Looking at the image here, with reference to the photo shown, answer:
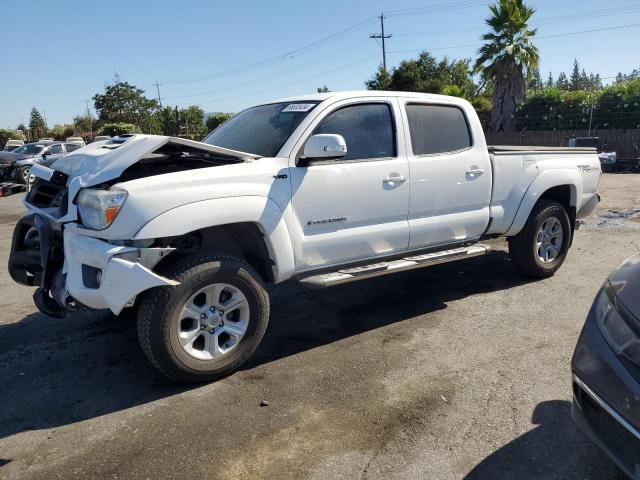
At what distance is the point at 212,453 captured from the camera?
286 cm

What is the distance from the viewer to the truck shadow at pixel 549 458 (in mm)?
2596

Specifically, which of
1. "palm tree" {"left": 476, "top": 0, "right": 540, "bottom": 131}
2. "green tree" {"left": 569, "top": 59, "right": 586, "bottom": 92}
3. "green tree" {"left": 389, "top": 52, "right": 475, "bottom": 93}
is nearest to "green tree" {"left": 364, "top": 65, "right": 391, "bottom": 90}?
"green tree" {"left": 389, "top": 52, "right": 475, "bottom": 93}

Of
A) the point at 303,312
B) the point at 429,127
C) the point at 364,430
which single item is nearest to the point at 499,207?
the point at 429,127

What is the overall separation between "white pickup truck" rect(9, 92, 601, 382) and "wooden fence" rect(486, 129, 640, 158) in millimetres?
15107

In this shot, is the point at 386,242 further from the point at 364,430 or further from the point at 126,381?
the point at 126,381

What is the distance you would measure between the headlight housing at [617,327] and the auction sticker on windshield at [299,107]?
105 inches

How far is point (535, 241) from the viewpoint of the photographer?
5.54m

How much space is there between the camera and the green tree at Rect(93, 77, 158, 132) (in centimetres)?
5872

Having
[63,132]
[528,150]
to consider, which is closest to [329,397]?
[528,150]

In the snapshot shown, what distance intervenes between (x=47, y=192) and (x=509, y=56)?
22974 mm

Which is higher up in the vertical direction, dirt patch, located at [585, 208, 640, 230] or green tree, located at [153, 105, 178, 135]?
green tree, located at [153, 105, 178, 135]

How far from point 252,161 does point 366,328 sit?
1799 millimetres

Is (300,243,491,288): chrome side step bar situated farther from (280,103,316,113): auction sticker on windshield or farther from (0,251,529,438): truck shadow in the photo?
(280,103,316,113): auction sticker on windshield

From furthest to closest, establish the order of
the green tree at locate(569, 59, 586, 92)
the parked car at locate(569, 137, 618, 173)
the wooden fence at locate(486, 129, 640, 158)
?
the green tree at locate(569, 59, 586, 92), the wooden fence at locate(486, 129, 640, 158), the parked car at locate(569, 137, 618, 173)
